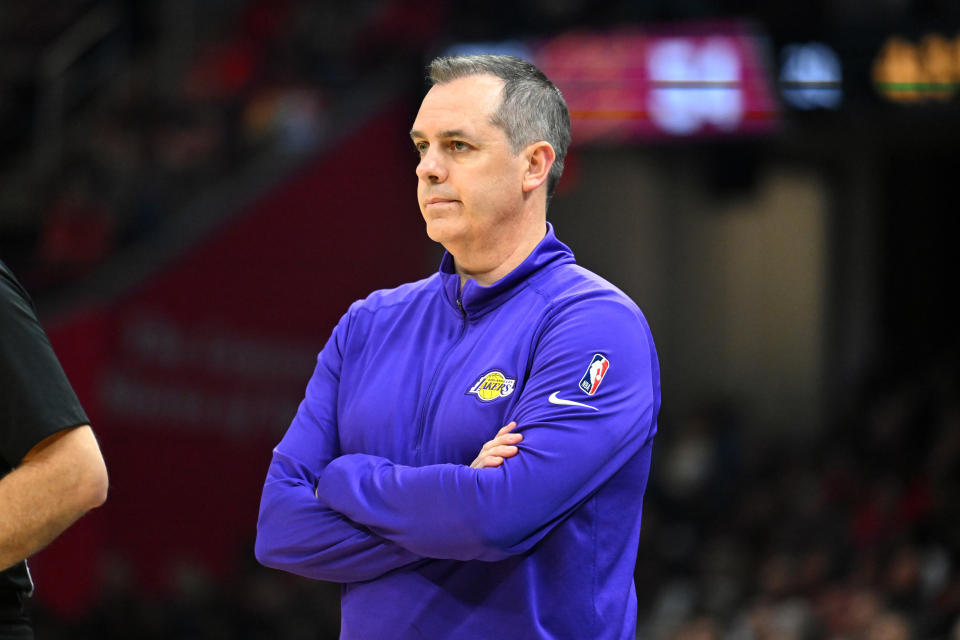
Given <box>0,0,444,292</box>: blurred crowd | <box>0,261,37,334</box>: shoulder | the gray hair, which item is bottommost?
<box>0,0,444,292</box>: blurred crowd

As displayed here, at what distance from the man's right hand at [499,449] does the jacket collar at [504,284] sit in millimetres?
323

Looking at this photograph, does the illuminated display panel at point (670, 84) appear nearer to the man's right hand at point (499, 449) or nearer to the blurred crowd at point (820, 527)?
the blurred crowd at point (820, 527)

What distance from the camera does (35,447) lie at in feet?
7.15

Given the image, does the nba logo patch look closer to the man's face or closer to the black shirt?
the man's face

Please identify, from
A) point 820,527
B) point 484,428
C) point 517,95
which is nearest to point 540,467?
point 484,428

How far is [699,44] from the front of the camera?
396 inches

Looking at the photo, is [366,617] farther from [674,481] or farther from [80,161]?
[80,161]

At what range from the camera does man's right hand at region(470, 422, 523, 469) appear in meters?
2.37

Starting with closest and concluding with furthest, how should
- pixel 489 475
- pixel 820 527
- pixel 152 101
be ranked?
pixel 489 475
pixel 820 527
pixel 152 101

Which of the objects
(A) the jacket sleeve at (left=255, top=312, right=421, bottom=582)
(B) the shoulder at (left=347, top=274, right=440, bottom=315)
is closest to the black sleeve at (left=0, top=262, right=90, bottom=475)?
(A) the jacket sleeve at (left=255, top=312, right=421, bottom=582)

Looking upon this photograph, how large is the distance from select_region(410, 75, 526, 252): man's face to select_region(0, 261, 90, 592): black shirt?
78 centimetres

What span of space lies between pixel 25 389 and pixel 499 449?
0.82 m

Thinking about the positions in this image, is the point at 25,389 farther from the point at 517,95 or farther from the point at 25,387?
the point at 517,95

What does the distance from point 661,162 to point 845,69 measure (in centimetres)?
502
